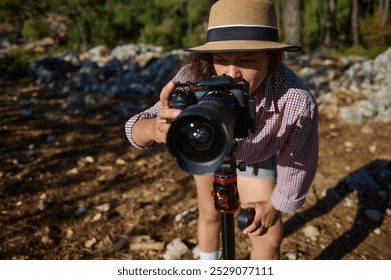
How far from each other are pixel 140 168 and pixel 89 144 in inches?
41.7

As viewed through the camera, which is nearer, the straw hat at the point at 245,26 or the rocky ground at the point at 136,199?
the straw hat at the point at 245,26

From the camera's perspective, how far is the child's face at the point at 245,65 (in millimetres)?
1658

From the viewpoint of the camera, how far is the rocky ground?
3006 millimetres

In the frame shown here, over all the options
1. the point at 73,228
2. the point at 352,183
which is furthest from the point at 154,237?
the point at 352,183

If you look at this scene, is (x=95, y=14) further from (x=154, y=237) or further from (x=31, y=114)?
(x=154, y=237)

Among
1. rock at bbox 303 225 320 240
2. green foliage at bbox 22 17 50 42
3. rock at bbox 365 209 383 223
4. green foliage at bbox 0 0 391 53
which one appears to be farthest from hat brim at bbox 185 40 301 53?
green foliage at bbox 22 17 50 42

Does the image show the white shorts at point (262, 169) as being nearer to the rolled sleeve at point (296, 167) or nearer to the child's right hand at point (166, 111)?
the rolled sleeve at point (296, 167)

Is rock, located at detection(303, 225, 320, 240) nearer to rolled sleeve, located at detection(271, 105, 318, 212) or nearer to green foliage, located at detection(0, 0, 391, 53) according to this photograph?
rolled sleeve, located at detection(271, 105, 318, 212)

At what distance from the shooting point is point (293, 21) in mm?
9320

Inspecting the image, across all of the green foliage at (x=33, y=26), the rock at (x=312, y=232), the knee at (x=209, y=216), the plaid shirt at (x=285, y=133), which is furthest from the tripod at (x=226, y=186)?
the green foliage at (x=33, y=26)

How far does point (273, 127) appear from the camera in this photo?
6.16 ft

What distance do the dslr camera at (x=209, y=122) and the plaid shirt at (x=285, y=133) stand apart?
0.39m

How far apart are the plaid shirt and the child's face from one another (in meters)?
0.14

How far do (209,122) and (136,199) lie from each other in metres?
2.57
